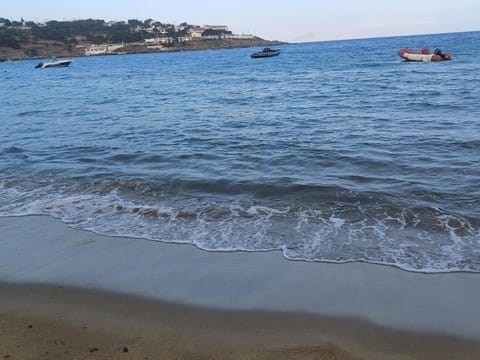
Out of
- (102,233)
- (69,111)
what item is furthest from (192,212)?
(69,111)

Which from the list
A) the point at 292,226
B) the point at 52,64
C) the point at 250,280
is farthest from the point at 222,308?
the point at 52,64

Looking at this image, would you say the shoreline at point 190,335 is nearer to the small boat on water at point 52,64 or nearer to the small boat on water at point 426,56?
the small boat on water at point 426,56

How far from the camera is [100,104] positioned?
2659 centimetres

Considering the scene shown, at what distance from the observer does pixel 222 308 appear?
507 centimetres

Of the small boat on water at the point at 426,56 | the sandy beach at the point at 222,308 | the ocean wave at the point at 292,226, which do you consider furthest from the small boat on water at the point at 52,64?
the sandy beach at the point at 222,308

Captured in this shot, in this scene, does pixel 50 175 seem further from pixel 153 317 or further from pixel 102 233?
pixel 153 317

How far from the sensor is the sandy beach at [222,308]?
4.31 metres

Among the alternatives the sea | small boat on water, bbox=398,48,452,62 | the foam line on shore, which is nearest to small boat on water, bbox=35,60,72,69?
small boat on water, bbox=398,48,452,62

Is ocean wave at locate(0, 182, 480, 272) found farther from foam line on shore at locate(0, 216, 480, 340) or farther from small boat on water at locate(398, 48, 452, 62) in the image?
small boat on water at locate(398, 48, 452, 62)

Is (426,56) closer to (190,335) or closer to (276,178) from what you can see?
(276,178)

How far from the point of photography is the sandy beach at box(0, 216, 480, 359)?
4312 mm

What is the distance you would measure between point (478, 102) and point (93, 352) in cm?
1816

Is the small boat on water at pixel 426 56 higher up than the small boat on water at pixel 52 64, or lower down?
higher up

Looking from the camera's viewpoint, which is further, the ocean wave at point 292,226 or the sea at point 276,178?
the sea at point 276,178
